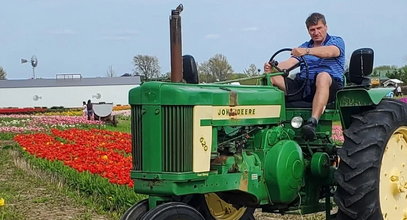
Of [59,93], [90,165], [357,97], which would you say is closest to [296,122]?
[357,97]

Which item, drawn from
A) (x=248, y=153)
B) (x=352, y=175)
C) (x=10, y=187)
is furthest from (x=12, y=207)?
(x=352, y=175)

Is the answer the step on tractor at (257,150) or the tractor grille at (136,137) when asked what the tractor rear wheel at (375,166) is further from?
the tractor grille at (136,137)

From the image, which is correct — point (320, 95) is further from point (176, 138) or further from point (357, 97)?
point (176, 138)

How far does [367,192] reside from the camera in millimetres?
4746

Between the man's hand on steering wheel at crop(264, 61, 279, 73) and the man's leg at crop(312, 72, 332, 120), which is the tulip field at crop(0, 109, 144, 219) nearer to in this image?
the man's hand on steering wheel at crop(264, 61, 279, 73)

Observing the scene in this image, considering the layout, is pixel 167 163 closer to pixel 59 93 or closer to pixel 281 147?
pixel 281 147

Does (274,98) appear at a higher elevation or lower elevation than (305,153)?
higher

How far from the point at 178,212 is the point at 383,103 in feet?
6.76

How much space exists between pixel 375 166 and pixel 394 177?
0.46m

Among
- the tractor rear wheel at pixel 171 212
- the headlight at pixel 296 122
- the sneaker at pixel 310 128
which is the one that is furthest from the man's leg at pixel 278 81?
the tractor rear wheel at pixel 171 212

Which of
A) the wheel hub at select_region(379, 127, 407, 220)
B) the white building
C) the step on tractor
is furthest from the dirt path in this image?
the white building

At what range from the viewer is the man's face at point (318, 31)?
18.9 feet

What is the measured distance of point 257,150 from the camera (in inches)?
199

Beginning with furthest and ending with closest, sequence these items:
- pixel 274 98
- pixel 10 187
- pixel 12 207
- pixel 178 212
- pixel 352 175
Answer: pixel 10 187, pixel 12 207, pixel 274 98, pixel 352 175, pixel 178 212
